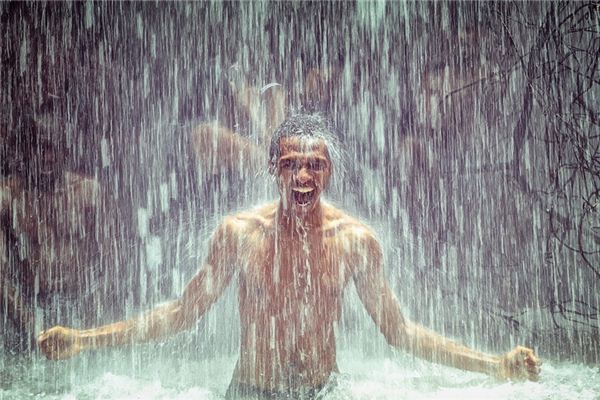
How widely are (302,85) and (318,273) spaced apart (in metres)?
3.27

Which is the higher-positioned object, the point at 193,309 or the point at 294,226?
the point at 294,226

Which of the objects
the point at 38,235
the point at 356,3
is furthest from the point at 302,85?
the point at 38,235

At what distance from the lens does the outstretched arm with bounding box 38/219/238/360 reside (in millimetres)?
2393

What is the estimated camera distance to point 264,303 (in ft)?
9.70

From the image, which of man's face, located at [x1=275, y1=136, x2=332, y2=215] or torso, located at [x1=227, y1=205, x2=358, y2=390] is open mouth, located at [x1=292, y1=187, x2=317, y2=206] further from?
torso, located at [x1=227, y1=205, x2=358, y2=390]

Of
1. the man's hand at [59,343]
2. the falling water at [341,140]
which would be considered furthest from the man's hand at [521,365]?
the falling water at [341,140]

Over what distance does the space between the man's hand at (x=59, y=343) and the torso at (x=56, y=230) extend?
3.32 m

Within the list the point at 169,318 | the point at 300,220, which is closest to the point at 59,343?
the point at 169,318

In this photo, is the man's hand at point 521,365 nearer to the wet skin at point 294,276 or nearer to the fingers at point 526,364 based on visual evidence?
the fingers at point 526,364

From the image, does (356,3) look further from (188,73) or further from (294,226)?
(294,226)

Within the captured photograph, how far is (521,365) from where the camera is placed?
2383 millimetres

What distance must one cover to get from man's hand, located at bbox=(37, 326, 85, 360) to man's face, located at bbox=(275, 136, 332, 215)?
1.24m

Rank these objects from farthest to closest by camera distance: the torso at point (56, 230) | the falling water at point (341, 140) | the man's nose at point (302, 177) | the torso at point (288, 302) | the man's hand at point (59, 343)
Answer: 1. the torso at point (56, 230)
2. the falling water at point (341, 140)
3. the torso at point (288, 302)
4. the man's nose at point (302, 177)
5. the man's hand at point (59, 343)

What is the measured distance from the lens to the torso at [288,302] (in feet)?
9.71
